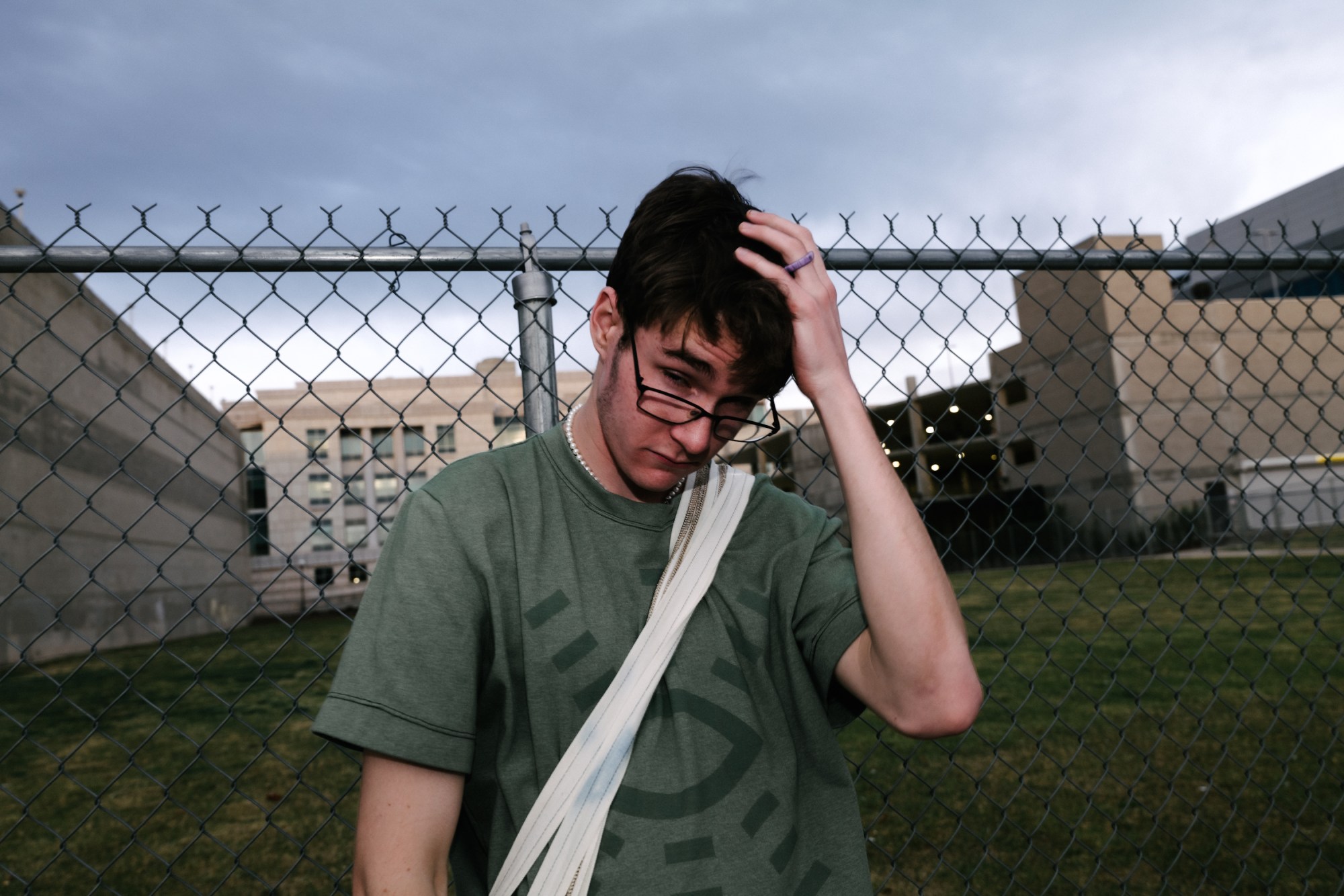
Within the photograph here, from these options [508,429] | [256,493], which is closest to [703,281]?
[508,429]

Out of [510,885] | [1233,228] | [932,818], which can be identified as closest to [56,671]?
[932,818]

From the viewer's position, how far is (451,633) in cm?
108

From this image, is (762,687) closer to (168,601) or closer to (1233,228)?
(168,601)

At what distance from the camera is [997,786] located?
418 cm

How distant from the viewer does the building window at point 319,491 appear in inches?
2037

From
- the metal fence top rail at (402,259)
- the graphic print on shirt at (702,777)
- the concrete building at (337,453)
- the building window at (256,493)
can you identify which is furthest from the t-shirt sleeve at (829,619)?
the building window at (256,493)

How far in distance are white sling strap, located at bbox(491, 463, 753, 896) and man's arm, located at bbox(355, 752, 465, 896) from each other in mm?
118

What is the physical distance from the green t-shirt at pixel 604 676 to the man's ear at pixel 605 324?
0.17 meters

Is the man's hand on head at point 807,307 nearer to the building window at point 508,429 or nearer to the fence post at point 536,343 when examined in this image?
the building window at point 508,429

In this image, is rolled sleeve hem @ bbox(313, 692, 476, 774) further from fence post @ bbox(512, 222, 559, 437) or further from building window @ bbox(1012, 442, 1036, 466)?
building window @ bbox(1012, 442, 1036, 466)

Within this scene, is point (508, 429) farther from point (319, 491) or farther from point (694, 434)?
point (319, 491)

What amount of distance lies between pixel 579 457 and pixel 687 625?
31cm

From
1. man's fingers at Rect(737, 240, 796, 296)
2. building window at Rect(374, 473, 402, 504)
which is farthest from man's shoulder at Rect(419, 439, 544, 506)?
building window at Rect(374, 473, 402, 504)

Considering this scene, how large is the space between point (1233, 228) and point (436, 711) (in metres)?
50.7
